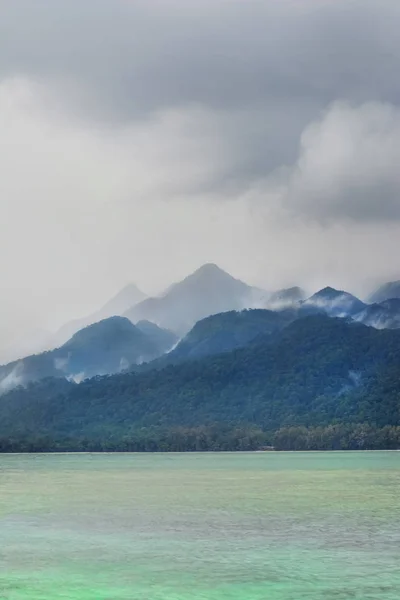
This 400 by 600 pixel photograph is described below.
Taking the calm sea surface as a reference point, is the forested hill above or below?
above

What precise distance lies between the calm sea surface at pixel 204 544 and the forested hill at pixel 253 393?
82.0 meters

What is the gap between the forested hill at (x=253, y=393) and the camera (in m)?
131

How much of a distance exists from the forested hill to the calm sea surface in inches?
3230

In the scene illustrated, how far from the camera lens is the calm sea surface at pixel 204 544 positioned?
750 inches

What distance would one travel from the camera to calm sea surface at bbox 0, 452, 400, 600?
19.0 meters

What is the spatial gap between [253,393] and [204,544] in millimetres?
119198

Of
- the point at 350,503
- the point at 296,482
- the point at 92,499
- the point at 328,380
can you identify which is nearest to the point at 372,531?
the point at 350,503

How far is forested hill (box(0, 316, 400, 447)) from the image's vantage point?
131m

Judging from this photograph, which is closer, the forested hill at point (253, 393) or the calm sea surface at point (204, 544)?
the calm sea surface at point (204, 544)

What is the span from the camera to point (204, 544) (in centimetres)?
2517

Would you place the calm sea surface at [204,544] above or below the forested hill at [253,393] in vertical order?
below

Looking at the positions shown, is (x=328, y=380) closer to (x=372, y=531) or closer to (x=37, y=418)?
(x=37, y=418)

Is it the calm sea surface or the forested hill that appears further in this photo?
the forested hill

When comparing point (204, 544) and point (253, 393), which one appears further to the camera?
point (253, 393)
